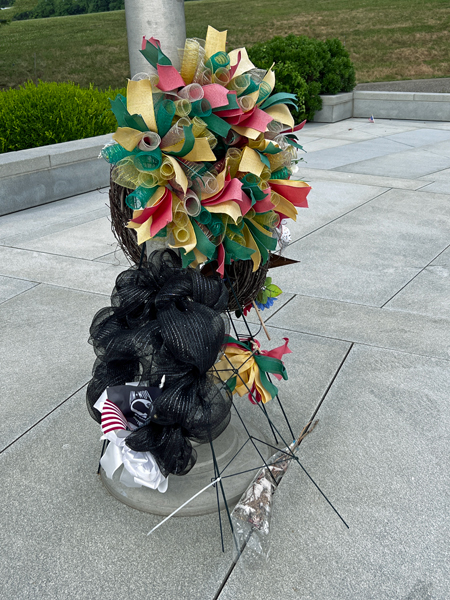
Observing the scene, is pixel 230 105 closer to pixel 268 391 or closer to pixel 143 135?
pixel 143 135

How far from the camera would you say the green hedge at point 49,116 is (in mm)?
7406

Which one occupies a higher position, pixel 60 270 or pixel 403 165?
pixel 60 270

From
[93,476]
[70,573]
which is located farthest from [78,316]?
[70,573]

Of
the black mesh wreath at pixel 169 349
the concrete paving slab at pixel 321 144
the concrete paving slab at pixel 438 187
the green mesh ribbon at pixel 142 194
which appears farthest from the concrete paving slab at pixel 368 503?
the concrete paving slab at pixel 321 144

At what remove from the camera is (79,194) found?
749 cm

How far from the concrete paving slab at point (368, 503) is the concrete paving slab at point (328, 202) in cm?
251

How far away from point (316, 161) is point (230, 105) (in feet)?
23.2

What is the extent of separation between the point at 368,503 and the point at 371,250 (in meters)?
3.24

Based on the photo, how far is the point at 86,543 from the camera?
211cm

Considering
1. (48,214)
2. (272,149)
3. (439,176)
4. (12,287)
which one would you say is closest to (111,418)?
(272,149)

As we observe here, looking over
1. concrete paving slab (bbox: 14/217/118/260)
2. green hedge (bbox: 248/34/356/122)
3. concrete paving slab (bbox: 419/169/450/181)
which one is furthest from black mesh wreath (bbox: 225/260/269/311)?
green hedge (bbox: 248/34/356/122)

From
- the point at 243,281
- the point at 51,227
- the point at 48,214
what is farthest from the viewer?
the point at 48,214

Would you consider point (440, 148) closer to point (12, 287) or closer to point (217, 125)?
point (12, 287)

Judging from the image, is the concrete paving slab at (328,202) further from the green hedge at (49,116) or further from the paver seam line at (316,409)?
the green hedge at (49,116)
